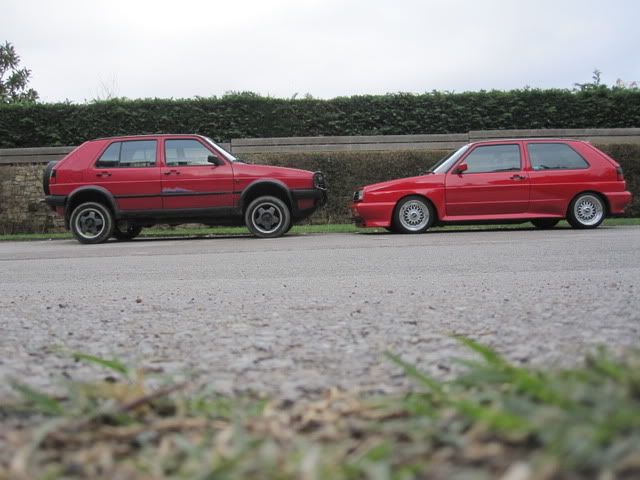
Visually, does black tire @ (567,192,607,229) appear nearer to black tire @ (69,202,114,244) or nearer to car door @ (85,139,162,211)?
car door @ (85,139,162,211)

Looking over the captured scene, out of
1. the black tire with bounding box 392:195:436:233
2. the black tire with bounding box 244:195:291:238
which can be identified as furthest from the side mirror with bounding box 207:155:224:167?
the black tire with bounding box 392:195:436:233

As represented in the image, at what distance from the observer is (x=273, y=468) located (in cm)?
122

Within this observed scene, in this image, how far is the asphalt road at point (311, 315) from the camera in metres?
2.37

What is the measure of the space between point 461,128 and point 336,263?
510 inches

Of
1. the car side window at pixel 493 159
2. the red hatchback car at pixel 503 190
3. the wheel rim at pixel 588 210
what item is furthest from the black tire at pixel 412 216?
the wheel rim at pixel 588 210

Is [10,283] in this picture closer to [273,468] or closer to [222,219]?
[273,468]

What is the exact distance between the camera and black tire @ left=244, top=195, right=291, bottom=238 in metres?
12.3

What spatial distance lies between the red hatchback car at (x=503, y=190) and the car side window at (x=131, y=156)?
372cm

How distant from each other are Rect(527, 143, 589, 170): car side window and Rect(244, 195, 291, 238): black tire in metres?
4.59

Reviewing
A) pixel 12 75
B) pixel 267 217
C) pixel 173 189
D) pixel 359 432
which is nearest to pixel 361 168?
pixel 267 217

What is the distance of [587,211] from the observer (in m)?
12.8

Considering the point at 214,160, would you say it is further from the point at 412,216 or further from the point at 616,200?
the point at 616,200

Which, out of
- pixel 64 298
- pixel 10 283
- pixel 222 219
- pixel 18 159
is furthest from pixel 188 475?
pixel 18 159

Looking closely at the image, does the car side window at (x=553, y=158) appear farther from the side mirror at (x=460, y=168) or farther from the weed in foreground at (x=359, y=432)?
the weed in foreground at (x=359, y=432)
